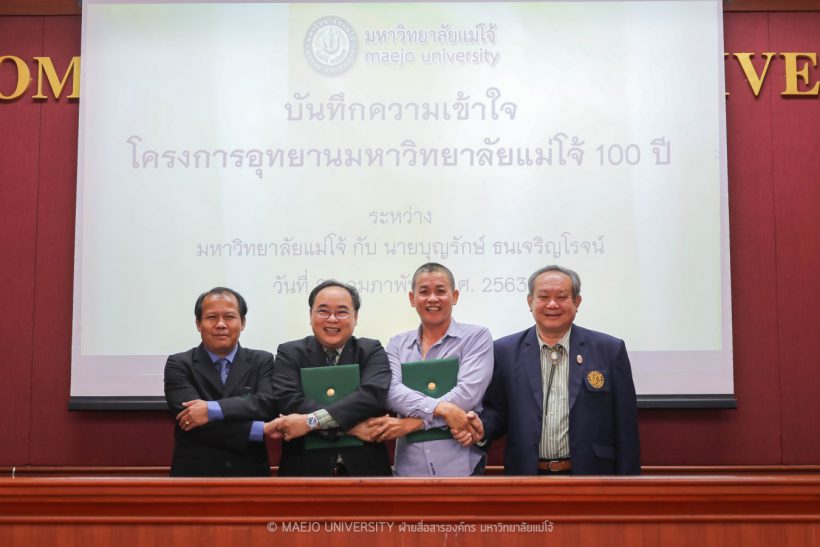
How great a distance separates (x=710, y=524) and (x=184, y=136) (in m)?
2.61

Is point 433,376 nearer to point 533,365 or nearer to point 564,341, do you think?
point 533,365

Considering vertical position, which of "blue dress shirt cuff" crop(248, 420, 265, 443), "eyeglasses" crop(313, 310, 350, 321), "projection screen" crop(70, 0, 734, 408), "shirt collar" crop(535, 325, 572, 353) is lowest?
"blue dress shirt cuff" crop(248, 420, 265, 443)

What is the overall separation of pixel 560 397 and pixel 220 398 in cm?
114

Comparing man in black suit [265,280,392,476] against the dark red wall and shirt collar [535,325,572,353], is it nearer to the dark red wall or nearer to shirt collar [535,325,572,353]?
shirt collar [535,325,572,353]

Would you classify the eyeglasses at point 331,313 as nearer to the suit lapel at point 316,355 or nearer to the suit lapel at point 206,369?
the suit lapel at point 316,355

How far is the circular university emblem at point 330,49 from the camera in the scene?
148 inches

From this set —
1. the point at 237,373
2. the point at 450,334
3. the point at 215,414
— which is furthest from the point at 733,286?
the point at 215,414

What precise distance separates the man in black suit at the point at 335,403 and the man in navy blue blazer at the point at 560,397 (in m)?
0.36

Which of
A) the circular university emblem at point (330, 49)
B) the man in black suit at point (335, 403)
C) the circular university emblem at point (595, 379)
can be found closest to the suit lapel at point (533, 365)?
the circular university emblem at point (595, 379)

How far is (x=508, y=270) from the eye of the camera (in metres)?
3.67

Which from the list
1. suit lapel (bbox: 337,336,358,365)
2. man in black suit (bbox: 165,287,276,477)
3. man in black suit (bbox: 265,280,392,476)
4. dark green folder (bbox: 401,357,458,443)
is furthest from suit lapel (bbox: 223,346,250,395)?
dark green folder (bbox: 401,357,458,443)

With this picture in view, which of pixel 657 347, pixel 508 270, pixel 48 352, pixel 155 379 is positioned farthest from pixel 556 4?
pixel 48 352

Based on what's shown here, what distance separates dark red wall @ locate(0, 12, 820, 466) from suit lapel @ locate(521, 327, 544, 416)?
39.9 inches

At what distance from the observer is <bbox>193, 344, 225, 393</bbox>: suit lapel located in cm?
293
